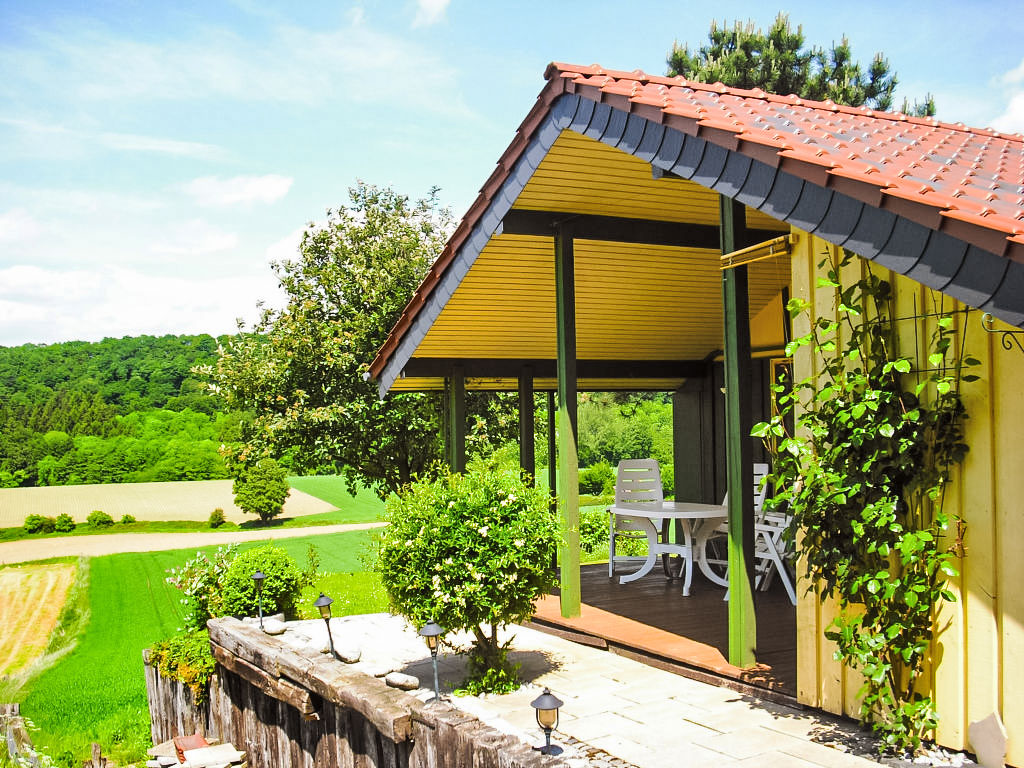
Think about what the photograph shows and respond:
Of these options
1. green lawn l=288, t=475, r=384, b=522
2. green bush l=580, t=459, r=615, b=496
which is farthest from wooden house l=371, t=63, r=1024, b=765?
green lawn l=288, t=475, r=384, b=522

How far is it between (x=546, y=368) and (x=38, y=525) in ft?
75.0

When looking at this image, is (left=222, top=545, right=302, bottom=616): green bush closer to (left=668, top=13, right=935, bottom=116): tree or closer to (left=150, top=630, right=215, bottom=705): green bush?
(left=150, top=630, right=215, bottom=705): green bush

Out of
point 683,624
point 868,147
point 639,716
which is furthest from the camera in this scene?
point 683,624

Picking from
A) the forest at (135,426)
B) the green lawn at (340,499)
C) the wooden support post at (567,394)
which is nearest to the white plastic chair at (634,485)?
the wooden support post at (567,394)

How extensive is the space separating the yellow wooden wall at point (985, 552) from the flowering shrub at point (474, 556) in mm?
2152

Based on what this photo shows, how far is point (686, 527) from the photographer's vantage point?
725cm

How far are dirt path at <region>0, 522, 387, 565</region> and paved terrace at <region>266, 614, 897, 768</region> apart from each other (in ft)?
61.1

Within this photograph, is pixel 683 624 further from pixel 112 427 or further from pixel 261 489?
pixel 112 427

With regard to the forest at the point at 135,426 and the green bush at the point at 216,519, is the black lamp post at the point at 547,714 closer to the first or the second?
the forest at the point at 135,426

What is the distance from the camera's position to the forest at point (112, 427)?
92.1 ft

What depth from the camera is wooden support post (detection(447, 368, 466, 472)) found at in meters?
8.36

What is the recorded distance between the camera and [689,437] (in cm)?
1041

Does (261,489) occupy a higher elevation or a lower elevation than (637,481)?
lower

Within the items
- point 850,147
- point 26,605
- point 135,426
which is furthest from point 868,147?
point 135,426
